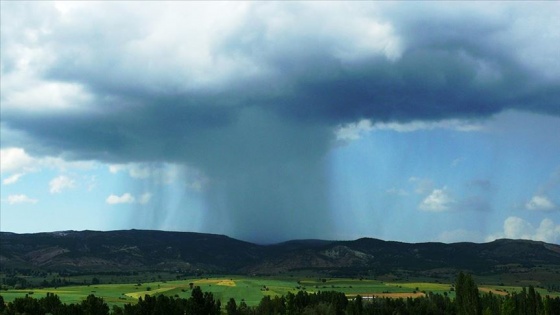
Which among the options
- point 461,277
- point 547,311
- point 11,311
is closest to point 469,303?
point 461,277

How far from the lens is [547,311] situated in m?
184

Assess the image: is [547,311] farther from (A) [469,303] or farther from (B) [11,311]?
(B) [11,311]

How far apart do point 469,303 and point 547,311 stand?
79.4 ft

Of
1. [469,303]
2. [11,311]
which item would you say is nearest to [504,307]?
[469,303]

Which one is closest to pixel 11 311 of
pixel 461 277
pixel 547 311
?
pixel 461 277

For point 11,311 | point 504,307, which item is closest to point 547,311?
point 504,307

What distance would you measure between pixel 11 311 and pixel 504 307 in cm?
15592

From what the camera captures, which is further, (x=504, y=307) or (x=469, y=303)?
(x=469, y=303)

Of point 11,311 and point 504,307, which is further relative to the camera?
point 11,311

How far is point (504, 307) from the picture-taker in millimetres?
171125

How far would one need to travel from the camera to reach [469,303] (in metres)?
185

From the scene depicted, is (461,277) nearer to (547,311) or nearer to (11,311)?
(547,311)

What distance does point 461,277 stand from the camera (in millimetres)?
188875

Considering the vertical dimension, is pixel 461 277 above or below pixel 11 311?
above
